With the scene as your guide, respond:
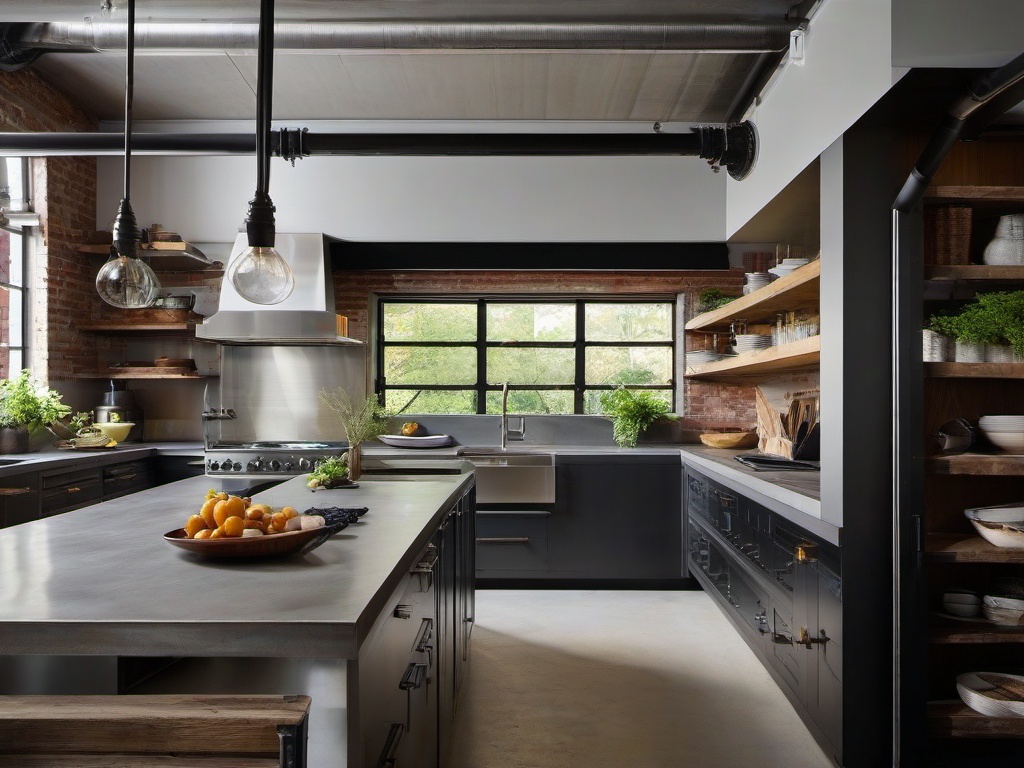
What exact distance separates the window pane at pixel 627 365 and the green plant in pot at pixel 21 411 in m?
3.73

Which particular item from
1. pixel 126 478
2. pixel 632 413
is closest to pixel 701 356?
pixel 632 413

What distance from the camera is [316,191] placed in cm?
522

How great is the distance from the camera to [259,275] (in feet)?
6.17

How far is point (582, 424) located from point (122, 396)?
135 inches

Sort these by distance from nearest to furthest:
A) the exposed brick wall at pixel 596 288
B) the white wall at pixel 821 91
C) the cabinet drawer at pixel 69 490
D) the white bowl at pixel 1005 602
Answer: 1. the white wall at pixel 821 91
2. the white bowl at pixel 1005 602
3. the cabinet drawer at pixel 69 490
4. the exposed brick wall at pixel 596 288

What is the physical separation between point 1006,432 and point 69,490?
15.1ft

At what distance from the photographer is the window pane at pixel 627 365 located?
569 centimetres

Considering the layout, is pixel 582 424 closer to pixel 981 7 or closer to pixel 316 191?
pixel 316 191

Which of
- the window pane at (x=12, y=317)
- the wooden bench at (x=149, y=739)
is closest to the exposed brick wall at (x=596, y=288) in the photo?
the window pane at (x=12, y=317)

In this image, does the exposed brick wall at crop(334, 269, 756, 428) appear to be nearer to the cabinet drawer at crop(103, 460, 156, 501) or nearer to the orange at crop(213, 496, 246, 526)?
the cabinet drawer at crop(103, 460, 156, 501)

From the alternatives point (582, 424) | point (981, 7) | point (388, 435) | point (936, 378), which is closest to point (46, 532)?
point (936, 378)

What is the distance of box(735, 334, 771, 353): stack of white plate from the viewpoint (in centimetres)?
407

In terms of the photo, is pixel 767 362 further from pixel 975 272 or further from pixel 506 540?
pixel 506 540

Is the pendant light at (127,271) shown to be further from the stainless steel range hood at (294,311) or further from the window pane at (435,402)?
the window pane at (435,402)
